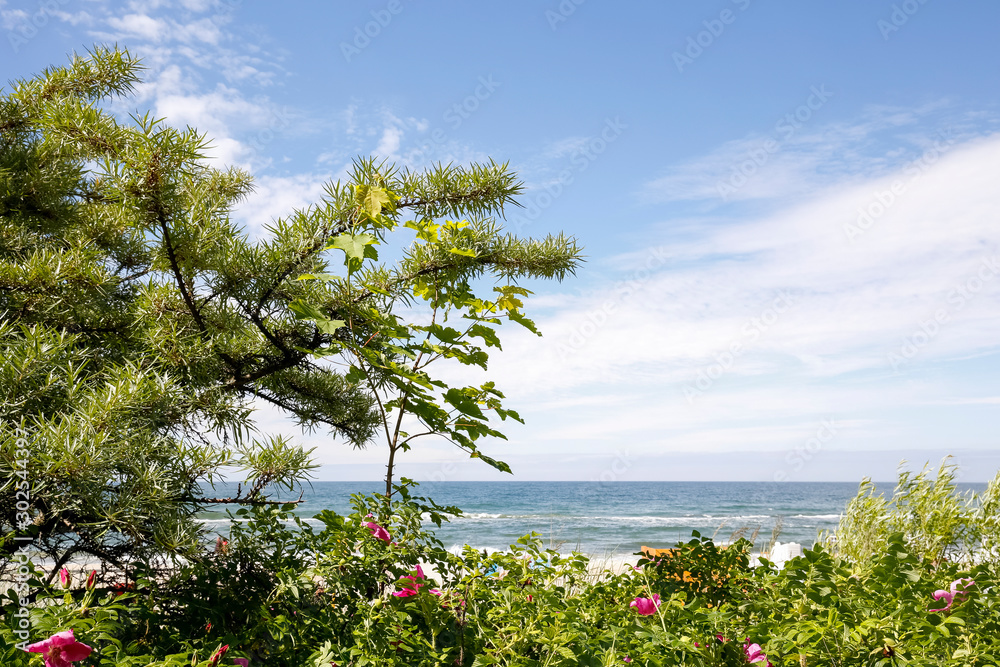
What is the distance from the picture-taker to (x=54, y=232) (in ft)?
9.69

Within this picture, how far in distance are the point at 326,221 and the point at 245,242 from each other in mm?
344

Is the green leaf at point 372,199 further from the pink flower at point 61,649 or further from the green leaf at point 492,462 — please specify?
the pink flower at point 61,649

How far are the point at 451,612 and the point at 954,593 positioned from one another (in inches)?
71.3

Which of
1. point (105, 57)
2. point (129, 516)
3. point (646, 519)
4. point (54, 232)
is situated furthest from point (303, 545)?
point (646, 519)

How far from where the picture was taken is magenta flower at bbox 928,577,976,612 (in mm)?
2039

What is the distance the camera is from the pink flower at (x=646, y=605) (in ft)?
6.23

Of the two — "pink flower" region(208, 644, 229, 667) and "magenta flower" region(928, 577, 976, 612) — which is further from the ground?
"pink flower" region(208, 644, 229, 667)

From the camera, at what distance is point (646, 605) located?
1.92 metres

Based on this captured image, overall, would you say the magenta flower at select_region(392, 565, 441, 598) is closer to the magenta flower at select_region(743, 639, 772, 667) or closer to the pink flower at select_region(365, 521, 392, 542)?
the pink flower at select_region(365, 521, 392, 542)

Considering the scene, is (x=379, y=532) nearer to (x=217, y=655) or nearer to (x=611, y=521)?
(x=217, y=655)

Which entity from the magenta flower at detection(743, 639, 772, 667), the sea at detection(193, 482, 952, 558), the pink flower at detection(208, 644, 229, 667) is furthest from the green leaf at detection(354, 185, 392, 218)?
the sea at detection(193, 482, 952, 558)

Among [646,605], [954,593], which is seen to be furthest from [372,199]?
[954,593]

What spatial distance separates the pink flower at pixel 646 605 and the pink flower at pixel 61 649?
153cm

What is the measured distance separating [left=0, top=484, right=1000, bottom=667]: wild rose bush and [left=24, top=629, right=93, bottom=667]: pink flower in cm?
3
